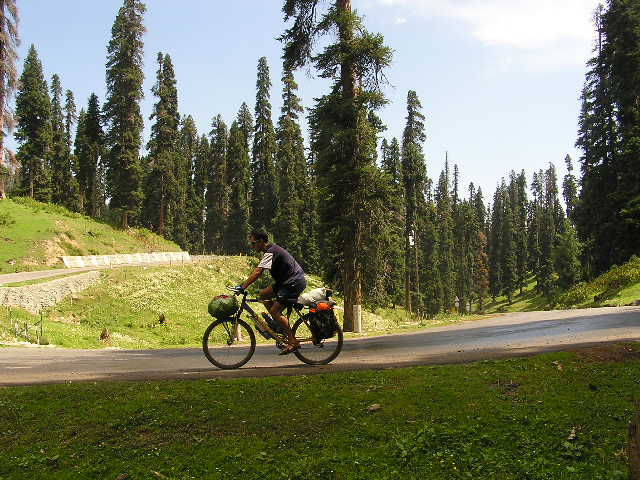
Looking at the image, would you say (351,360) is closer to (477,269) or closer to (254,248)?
(254,248)

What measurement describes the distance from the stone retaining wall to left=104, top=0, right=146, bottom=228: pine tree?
22.1m

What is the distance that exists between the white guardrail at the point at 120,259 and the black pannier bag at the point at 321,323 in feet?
102

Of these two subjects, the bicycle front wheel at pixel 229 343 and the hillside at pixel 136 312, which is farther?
the hillside at pixel 136 312

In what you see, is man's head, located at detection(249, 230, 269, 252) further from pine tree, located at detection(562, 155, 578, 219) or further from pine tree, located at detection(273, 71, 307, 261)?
pine tree, located at detection(562, 155, 578, 219)

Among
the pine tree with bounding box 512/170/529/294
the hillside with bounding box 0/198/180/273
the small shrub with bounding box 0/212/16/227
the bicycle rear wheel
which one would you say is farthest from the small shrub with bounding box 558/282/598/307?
the pine tree with bounding box 512/170/529/294

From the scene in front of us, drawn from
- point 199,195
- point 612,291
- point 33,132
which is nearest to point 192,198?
point 199,195

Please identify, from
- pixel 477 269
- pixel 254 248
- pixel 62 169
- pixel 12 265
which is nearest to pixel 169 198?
pixel 62 169

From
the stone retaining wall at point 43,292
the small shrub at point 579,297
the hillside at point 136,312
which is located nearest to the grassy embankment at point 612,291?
the small shrub at point 579,297

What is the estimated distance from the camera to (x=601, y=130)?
40.6 m

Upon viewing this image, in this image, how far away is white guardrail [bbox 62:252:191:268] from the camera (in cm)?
3522

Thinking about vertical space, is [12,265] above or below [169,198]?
below

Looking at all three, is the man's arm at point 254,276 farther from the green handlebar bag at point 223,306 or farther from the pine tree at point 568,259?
the pine tree at point 568,259

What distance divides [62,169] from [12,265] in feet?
181

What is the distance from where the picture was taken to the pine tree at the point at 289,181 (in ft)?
206
